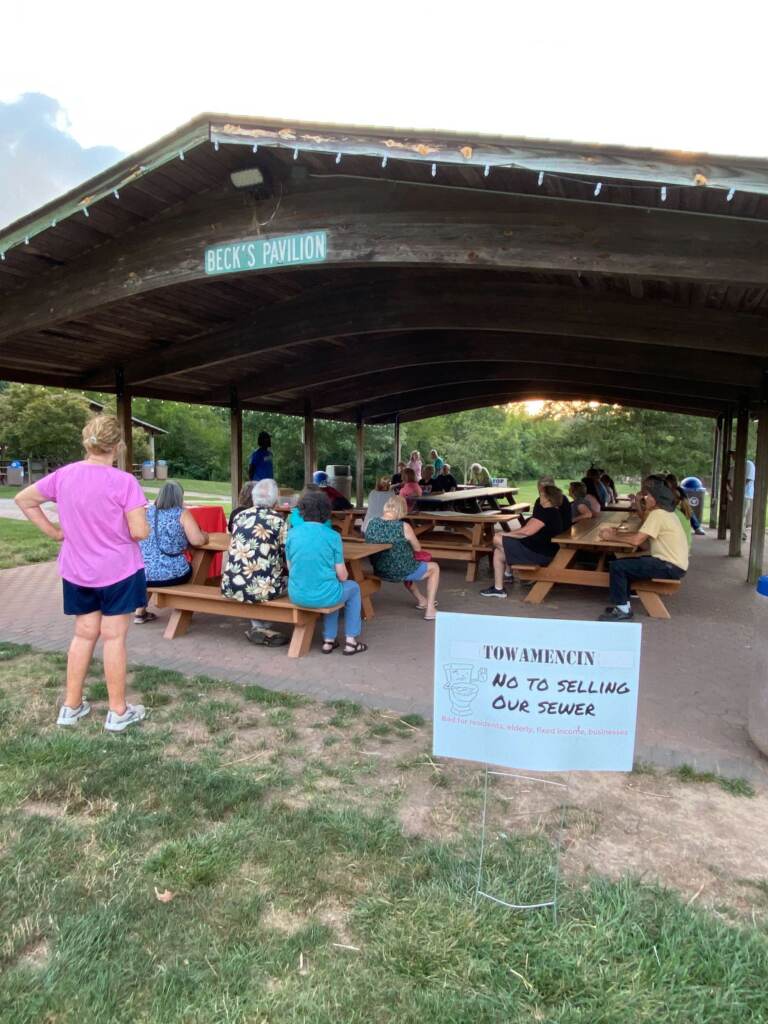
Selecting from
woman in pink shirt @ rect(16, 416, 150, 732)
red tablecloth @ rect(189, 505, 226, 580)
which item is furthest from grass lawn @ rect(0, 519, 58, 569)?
woman in pink shirt @ rect(16, 416, 150, 732)

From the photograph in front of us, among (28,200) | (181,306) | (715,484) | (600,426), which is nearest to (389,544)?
(181,306)

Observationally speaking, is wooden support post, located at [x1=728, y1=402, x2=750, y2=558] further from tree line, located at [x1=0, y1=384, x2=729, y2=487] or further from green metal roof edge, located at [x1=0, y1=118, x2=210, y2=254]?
tree line, located at [x1=0, y1=384, x2=729, y2=487]

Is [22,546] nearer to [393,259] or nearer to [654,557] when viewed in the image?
[393,259]

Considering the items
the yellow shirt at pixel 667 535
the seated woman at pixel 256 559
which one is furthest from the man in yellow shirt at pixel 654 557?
the seated woman at pixel 256 559

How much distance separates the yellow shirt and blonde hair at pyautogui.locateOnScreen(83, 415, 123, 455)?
4.64 metres

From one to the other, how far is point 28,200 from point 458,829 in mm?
236151

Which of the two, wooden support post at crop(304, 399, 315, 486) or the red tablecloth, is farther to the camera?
wooden support post at crop(304, 399, 315, 486)

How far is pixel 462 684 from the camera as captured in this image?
2.45 m

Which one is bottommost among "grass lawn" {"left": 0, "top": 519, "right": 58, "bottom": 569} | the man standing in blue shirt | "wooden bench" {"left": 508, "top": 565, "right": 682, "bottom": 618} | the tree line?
"grass lawn" {"left": 0, "top": 519, "right": 58, "bottom": 569}

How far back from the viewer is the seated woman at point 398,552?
604 cm

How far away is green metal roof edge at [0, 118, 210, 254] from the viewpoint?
4605 millimetres

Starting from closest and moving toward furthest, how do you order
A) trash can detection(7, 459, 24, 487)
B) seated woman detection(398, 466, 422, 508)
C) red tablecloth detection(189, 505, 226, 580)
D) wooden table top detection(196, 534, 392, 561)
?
wooden table top detection(196, 534, 392, 561) → red tablecloth detection(189, 505, 226, 580) → seated woman detection(398, 466, 422, 508) → trash can detection(7, 459, 24, 487)

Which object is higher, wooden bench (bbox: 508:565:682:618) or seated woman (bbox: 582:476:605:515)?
seated woman (bbox: 582:476:605:515)

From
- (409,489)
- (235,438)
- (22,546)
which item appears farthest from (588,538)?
(22,546)
